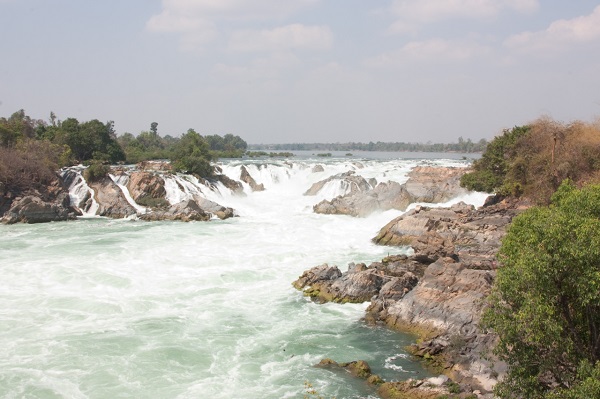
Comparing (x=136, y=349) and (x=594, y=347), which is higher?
(x=594, y=347)

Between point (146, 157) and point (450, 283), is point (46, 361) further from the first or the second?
point (146, 157)

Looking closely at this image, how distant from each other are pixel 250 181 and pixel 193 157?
573 centimetres

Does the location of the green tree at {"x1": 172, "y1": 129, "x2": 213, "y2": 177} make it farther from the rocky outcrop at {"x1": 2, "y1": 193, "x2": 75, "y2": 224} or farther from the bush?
the rocky outcrop at {"x1": 2, "y1": 193, "x2": 75, "y2": 224}

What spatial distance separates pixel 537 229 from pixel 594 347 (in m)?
2.12

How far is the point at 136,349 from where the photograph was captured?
44.5ft

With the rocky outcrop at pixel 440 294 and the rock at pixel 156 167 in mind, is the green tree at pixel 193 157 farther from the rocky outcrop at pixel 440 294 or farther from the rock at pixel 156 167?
the rocky outcrop at pixel 440 294

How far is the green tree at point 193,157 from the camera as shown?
40.2 meters

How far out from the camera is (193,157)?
1585 inches

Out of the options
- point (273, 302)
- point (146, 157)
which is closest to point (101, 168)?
point (146, 157)

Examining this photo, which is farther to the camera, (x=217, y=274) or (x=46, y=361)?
(x=217, y=274)

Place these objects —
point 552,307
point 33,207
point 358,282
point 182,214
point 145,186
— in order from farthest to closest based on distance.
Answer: point 145,186
point 182,214
point 33,207
point 358,282
point 552,307

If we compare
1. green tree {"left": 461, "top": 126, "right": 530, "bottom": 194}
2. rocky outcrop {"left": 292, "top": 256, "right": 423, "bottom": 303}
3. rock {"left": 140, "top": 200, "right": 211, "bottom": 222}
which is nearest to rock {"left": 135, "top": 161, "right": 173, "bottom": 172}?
rock {"left": 140, "top": 200, "right": 211, "bottom": 222}

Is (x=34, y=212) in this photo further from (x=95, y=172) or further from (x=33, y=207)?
(x=95, y=172)

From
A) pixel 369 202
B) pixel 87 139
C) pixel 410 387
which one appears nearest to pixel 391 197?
pixel 369 202
